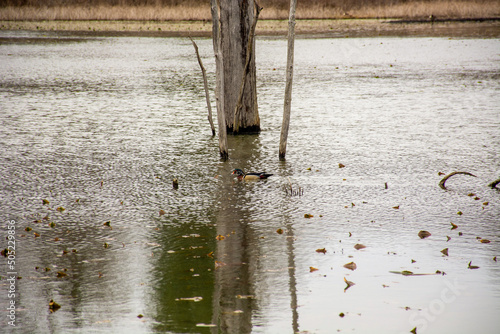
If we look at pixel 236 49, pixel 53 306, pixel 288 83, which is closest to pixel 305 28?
pixel 236 49

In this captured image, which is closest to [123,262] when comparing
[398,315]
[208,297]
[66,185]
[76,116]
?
[208,297]

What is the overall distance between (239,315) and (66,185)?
397 centimetres

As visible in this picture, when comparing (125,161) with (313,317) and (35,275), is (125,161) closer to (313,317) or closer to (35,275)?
(35,275)

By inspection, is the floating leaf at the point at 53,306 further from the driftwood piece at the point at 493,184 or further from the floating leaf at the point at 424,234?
the driftwood piece at the point at 493,184

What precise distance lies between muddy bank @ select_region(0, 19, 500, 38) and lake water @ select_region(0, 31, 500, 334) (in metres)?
17.6

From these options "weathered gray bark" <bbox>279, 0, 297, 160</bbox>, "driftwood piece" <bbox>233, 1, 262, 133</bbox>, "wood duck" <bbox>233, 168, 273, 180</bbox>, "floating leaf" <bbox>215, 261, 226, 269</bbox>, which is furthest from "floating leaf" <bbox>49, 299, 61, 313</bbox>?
"driftwood piece" <bbox>233, 1, 262, 133</bbox>

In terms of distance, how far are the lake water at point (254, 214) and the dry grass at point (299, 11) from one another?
2402 cm

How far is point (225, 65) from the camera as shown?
9.84m

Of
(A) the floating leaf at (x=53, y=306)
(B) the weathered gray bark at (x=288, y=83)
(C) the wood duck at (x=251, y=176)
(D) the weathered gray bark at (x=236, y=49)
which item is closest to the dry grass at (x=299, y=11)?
(D) the weathered gray bark at (x=236, y=49)

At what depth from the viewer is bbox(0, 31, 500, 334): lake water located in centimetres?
399

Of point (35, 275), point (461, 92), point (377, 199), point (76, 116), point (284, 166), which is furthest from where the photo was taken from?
point (461, 92)

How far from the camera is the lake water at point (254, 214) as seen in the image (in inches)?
157

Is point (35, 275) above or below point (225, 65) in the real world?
below

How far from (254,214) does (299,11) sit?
33.4 metres
